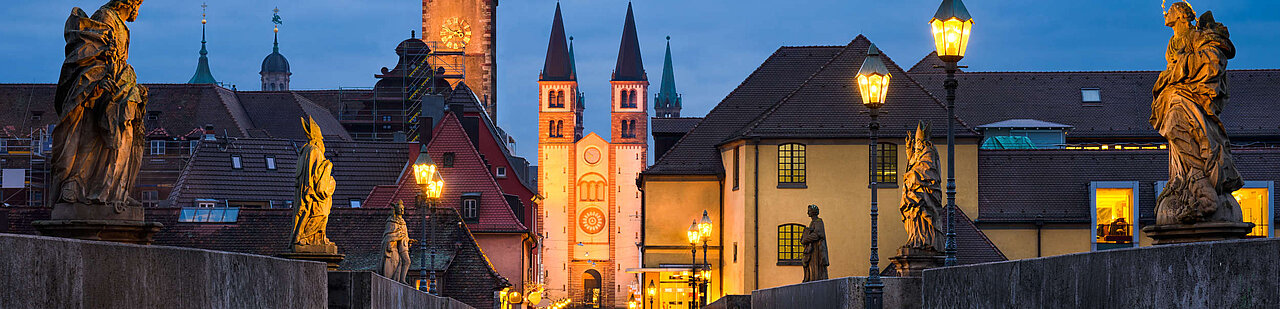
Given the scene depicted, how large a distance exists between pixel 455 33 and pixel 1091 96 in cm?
6396

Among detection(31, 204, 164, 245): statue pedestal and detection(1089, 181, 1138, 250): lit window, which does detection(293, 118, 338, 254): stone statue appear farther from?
detection(1089, 181, 1138, 250): lit window

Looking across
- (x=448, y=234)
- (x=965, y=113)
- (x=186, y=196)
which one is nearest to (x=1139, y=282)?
(x=448, y=234)

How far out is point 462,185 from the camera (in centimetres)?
6988

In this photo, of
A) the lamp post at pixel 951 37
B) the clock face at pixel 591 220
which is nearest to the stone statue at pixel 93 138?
the lamp post at pixel 951 37

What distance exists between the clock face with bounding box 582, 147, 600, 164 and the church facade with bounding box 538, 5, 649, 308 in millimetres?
104

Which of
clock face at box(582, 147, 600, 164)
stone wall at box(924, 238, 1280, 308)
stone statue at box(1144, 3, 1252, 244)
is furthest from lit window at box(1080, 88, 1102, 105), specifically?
clock face at box(582, 147, 600, 164)

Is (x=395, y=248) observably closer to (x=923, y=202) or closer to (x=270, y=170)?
(x=923, y=202)

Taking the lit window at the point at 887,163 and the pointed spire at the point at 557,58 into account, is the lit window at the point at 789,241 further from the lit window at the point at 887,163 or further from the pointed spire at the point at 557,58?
the pointed spire at the point at 557,58

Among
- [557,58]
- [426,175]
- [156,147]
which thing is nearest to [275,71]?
[557,58]

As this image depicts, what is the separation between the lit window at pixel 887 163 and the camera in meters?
54.6

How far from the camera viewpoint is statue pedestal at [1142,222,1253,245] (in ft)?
42.2

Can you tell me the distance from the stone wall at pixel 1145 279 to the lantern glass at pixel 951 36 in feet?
31.6

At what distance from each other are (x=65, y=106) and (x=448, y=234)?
42027 mm

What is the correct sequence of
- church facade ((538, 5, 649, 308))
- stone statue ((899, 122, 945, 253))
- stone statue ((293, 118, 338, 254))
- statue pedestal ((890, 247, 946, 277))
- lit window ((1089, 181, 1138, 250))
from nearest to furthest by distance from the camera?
1. stone statue ((293, 118, 338, 254))
2. statue pedestal ((890, 247, 946, 277))
3. stone statue ((899, 122, 945, 253))
4. lit window ((1089, 181, 1138, 250))
5. church facade ((538, 5, 649, 308))
